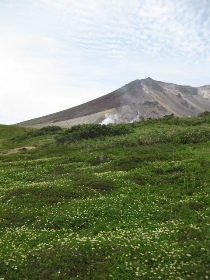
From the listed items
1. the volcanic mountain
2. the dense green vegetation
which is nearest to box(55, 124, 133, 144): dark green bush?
the dense green vegetation

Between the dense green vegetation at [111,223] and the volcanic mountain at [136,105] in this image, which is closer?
the dense green vegetation at [111,223]

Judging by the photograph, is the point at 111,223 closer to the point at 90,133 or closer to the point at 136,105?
the point at 90,133

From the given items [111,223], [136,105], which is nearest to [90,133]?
[111,223]

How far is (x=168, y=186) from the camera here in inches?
939

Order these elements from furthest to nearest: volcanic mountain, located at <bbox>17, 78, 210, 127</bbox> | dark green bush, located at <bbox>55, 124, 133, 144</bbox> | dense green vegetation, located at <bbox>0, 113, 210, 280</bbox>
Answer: volcanic mountain, located at <bbox>17, 78, 210, 127</bbox> → dark green bush, located at <bbox>55, 124, 133, 144</bbox> → dense green vegetation, located at <bbox>0, 113, 210, 280</bbox>

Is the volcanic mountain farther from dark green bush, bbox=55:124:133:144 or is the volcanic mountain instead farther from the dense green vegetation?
the dense green vegetation

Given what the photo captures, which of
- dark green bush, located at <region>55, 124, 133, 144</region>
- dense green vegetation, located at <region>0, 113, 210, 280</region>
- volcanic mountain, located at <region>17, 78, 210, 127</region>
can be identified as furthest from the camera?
volcanic mountain, located at <region>17, 78, 210, 127</region>

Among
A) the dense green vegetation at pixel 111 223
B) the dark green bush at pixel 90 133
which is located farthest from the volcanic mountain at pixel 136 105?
the dense green vegetation at pixel 111 223

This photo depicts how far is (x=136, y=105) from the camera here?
447 feet

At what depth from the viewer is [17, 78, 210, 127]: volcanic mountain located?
12432 cm

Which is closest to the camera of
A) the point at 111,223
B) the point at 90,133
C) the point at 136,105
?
the point at 111,223

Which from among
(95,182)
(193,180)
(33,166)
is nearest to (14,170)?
(33,166)

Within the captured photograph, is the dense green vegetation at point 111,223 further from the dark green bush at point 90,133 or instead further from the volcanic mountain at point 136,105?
the volcanic mountain at point 136,105

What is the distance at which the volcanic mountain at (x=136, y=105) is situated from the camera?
124 meters
